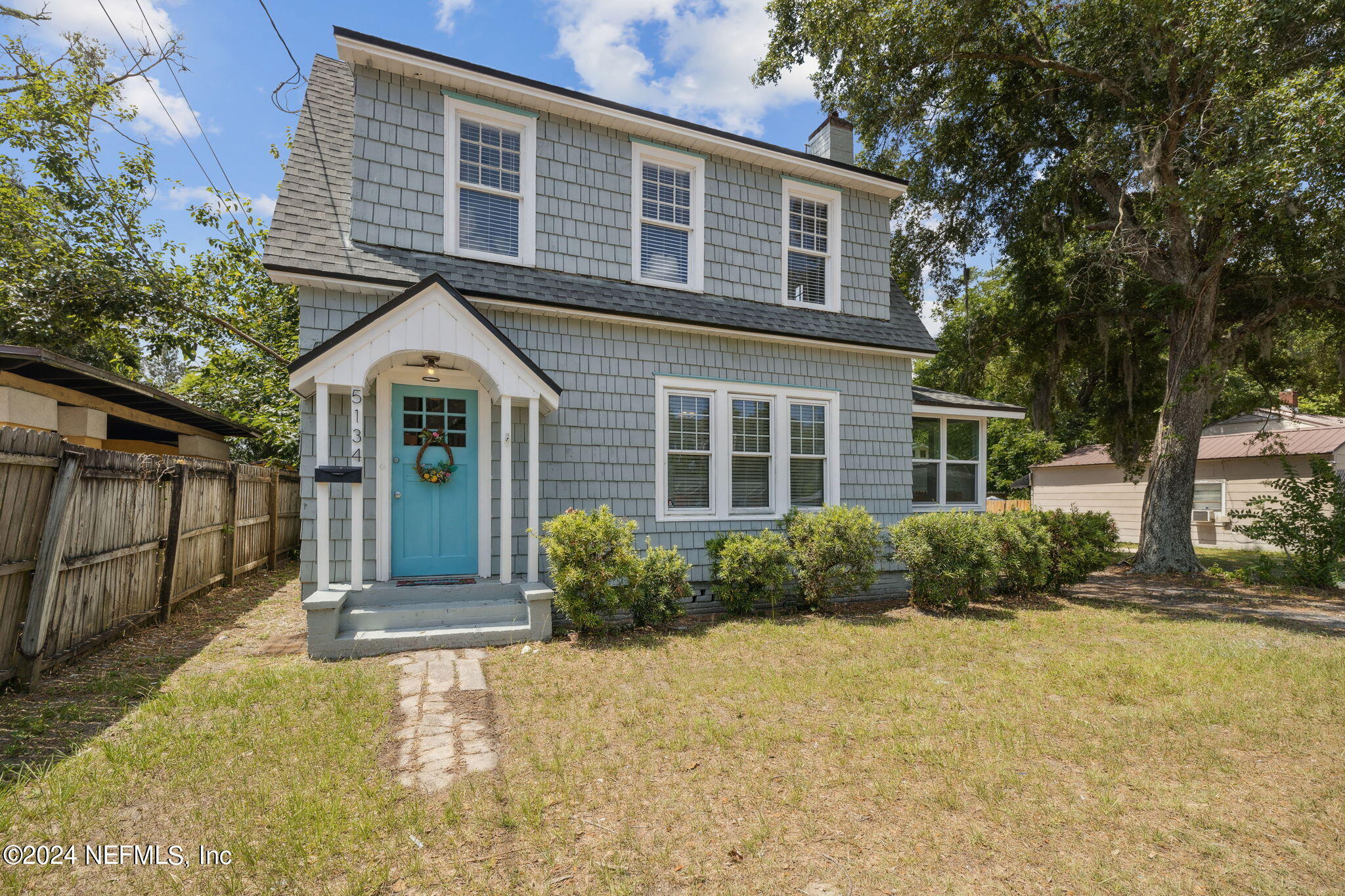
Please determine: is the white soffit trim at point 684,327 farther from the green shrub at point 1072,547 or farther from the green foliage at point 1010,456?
the green foliage at point 1010,456

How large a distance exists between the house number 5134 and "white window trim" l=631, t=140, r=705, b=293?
3.52m

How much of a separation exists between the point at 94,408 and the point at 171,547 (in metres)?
3.40

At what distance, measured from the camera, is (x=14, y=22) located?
42.9 ft

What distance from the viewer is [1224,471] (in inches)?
659

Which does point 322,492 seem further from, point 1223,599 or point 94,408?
point 1223,599

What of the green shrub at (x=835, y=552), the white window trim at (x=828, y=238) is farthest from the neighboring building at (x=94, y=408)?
the white window trim at (x=828, y=238)

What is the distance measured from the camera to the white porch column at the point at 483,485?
641 centimetres

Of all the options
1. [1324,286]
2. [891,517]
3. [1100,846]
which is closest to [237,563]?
[891,517]

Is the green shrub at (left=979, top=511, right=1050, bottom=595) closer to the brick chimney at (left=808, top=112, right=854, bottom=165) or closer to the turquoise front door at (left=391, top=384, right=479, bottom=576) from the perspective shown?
the brick chimney at (left=808, top=112, right=854, bottom=165)

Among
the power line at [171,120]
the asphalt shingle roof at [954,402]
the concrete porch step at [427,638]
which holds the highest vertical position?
the power line at [171,120]

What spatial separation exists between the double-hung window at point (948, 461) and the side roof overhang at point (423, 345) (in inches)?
254

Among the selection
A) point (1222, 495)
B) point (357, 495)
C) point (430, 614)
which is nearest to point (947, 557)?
point (430, 614)

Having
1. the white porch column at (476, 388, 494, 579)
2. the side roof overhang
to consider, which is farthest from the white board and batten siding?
the side roof overhang

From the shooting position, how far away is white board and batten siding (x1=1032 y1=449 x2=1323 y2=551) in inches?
615
